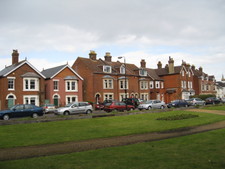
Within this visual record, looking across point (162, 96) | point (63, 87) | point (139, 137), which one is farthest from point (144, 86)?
point (139, 137)

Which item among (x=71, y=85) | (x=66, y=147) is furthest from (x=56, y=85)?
(x=66, y=147)

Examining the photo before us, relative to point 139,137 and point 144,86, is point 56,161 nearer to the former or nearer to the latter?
point 139,137

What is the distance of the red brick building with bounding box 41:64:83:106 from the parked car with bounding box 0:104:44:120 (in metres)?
15.0

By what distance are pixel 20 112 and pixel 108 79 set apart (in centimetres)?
2582

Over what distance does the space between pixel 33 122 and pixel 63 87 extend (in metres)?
22.9

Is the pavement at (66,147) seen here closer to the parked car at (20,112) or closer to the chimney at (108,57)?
the parked car at (20,112)

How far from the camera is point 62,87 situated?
42.9m

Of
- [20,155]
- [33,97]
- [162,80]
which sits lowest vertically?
[20,155]

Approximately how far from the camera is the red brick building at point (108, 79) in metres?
47.4

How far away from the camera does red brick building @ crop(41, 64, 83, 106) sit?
41.8 meters

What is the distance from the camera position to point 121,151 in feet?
33.3

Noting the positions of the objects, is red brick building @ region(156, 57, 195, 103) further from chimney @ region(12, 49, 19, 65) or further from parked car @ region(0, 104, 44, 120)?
parked car @ region(0, 104, 44, 120)

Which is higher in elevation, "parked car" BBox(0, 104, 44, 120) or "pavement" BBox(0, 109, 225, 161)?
"parked car" BBox(0, 104, 44, 120)

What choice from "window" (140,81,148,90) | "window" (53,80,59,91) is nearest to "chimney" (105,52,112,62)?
"window" (140,81,148,90)
